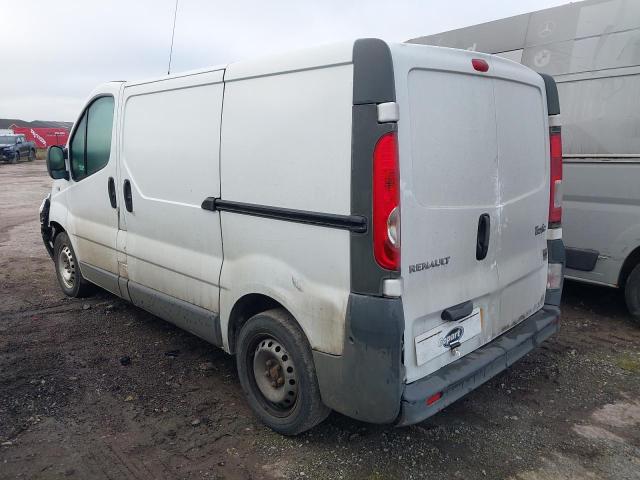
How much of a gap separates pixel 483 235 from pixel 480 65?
915 millimetres


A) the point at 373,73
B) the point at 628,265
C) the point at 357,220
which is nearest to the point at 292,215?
the point at 357,220

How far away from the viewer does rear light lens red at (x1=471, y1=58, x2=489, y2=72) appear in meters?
2.80

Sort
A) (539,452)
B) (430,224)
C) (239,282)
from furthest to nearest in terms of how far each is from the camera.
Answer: (239,282) → (539,452) → (430,224)

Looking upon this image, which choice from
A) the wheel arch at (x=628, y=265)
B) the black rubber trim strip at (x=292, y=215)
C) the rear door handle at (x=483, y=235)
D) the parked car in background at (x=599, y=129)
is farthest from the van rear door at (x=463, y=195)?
the wheel arch at (x=628, y=265)

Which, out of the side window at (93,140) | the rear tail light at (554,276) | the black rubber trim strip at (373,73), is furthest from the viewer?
the side window at (93,140)

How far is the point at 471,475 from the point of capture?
2.74 metres

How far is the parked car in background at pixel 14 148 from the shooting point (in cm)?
2784

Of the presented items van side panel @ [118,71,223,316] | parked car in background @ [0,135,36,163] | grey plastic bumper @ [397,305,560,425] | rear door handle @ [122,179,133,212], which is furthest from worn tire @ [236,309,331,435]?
parked car in background @ [0,135,36,163]

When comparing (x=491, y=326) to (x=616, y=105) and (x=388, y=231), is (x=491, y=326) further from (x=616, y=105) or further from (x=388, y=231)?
(x=616, y=105)

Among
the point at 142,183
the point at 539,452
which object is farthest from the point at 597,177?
the point at 142,183

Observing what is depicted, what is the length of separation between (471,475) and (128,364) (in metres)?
2.65

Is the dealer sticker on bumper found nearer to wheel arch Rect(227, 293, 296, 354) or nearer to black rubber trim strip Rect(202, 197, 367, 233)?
black rubber trim strip Rect(202, 197, 367, 233)

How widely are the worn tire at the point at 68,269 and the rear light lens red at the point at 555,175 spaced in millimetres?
4342

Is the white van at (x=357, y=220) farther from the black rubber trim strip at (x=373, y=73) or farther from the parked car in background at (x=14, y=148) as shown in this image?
the parked car in background at (x=14, y=148)
